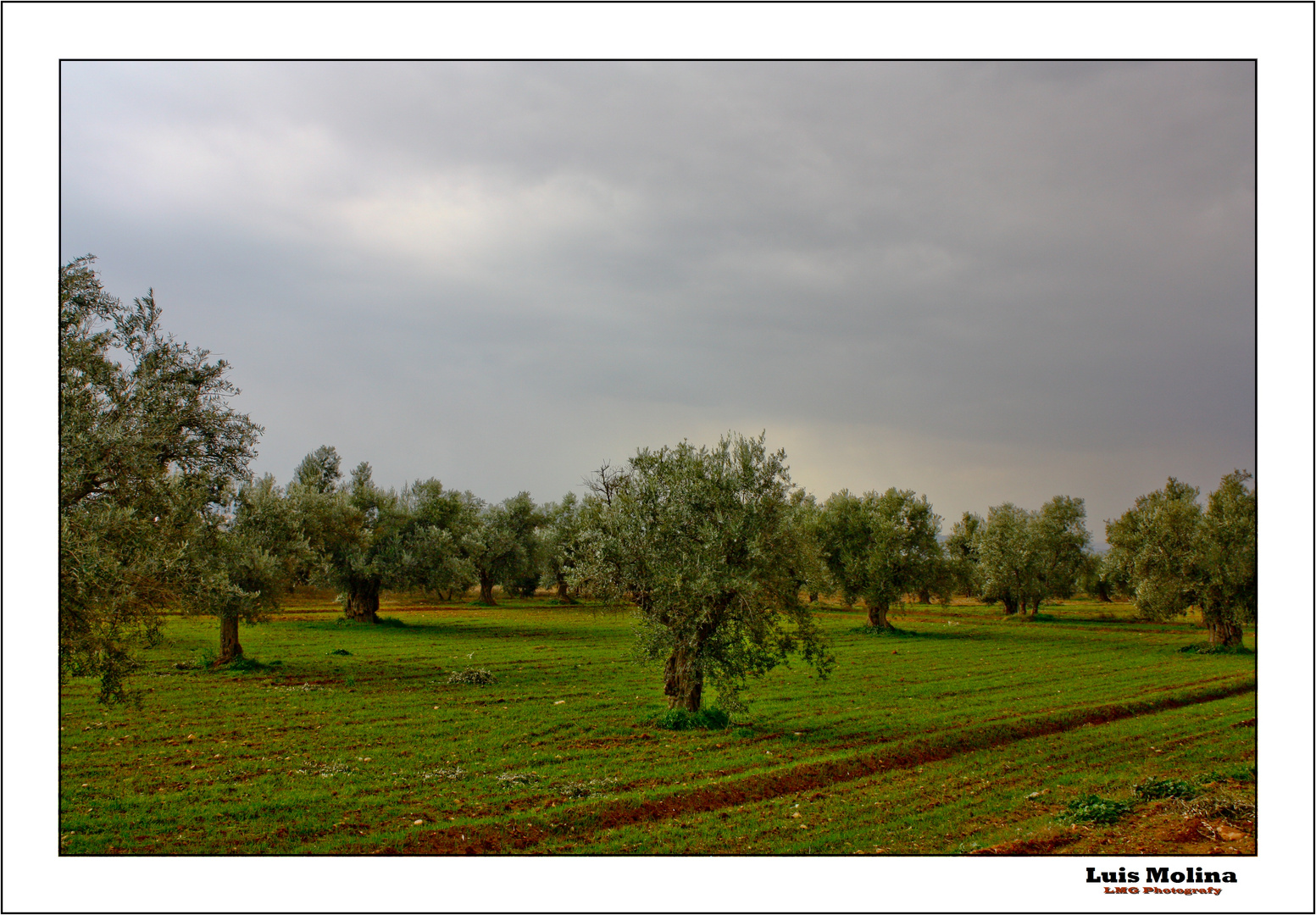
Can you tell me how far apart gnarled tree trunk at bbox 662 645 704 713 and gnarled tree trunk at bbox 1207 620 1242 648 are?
50.6m

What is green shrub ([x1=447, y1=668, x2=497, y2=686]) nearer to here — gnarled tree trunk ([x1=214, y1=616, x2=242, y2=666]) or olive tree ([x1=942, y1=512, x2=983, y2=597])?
gnarled tree trunk ([x1=214, y1=616, x2=242, y2=666])

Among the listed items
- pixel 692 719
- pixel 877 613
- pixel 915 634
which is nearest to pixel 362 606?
pixel 877 613

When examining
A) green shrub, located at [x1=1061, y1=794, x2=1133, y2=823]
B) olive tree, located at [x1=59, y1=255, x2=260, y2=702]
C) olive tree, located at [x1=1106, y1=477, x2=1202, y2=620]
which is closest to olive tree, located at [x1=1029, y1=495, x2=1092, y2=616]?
olive tree, located at [x1=1106, y1=477, x2=1202, y2=620]

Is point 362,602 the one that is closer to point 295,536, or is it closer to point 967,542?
point 295,536

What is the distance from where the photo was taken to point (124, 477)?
14734 mm

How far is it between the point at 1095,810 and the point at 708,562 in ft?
39.0

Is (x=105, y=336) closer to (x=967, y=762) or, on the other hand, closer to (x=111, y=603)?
(x=111, y=603)

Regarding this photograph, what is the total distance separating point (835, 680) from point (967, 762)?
1772 cm

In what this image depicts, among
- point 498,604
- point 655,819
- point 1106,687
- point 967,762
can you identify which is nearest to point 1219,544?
point 1106,687

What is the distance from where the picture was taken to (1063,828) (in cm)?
1418

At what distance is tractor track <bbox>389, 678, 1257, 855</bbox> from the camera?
13852 mm

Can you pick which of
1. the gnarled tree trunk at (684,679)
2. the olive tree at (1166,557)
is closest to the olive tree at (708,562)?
the gnarled tree trunk at (684,679)

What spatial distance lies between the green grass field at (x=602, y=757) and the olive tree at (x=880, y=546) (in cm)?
2735

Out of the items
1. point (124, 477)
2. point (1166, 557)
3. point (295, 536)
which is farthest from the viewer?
point (1166, 557)
